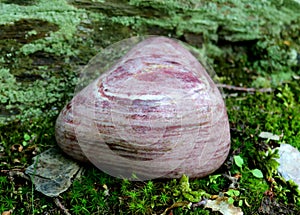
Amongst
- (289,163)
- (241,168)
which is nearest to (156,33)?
(241,168)

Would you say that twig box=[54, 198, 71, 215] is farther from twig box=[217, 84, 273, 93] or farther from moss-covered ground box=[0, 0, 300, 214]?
twig box=[217, 84, 273, 93]

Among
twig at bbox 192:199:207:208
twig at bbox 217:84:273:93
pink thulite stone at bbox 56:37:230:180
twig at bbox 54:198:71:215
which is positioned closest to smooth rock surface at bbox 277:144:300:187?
pink thulite stone at bbox 56:37:230:180

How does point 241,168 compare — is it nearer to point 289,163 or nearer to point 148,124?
point 289,163

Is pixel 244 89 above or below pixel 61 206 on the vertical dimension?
above

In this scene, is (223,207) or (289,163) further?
(289,163)

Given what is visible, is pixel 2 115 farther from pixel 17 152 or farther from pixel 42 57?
pixel 42 57

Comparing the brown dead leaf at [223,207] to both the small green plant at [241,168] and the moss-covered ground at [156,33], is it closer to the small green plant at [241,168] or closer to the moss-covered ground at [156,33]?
the moss-covered ground at [156,33]
